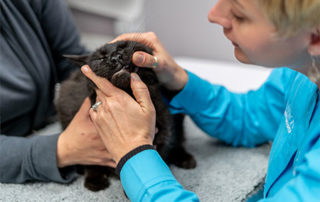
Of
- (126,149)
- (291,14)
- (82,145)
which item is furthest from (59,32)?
(291,14)

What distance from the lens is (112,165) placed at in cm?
78

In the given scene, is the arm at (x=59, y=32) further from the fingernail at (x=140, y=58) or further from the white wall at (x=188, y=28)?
the white wall at (x=188, y=28)

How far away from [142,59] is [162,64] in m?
0.16

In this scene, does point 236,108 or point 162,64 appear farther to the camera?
point 236,108

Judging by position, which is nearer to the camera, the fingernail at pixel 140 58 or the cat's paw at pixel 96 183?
the fingernail at pixel 140 58

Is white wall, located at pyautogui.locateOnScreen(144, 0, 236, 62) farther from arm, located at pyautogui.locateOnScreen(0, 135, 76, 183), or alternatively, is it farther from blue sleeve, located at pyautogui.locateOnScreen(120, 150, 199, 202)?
blue sleeve, located at pyautogui.locateOnScreen(120, 150, 199, 202)

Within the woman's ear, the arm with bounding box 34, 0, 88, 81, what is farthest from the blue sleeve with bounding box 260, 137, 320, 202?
the arm with bounding box 34, 0, 88, 81

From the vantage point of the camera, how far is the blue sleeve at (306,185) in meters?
0.44

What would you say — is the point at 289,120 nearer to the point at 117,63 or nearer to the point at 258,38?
the point at 258,38

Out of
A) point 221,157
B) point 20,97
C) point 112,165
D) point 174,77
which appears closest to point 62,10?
point 20,97

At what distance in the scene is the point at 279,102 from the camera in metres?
0.98

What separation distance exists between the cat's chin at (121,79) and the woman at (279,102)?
2 centimetres

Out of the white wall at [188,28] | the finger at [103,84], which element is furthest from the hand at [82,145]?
the white wall at [188,28]

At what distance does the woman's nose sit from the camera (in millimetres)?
562
